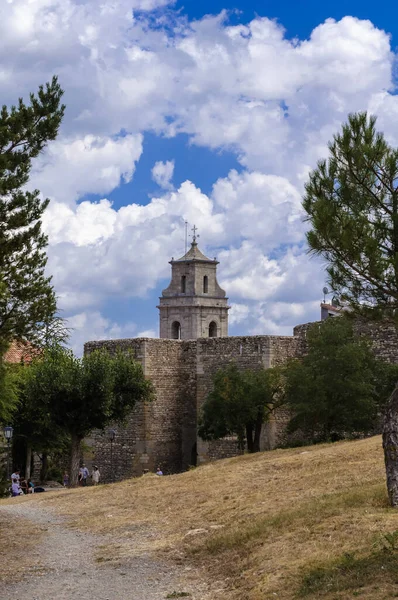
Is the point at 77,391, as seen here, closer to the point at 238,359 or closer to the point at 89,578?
the point at 238,359

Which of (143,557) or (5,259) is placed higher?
(5,259)

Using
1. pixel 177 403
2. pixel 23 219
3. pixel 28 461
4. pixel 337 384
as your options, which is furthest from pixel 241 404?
pixel 23 219

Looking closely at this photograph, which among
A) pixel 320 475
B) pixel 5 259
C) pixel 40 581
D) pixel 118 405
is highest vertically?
pixel 5 259

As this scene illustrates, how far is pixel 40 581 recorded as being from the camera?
11250 millimetres

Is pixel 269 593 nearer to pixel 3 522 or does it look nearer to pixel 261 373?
pixel 3 522

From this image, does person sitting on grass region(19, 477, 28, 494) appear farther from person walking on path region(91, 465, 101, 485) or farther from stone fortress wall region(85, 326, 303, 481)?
stone fortress wall region(85, 326, 303, 481)

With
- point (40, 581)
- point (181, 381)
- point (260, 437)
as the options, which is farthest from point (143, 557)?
point (181, 381)

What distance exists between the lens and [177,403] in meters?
37.4

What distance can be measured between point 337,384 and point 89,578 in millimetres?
16900

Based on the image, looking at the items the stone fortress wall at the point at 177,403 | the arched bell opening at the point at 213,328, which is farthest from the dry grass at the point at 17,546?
the arched bell opening at the point at 213,328

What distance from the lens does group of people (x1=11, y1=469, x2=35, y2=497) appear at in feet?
93.0

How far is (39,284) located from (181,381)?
855 inches

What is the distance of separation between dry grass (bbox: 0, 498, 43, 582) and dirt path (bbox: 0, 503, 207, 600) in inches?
4.6

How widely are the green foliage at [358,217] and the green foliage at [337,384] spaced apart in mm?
15490
